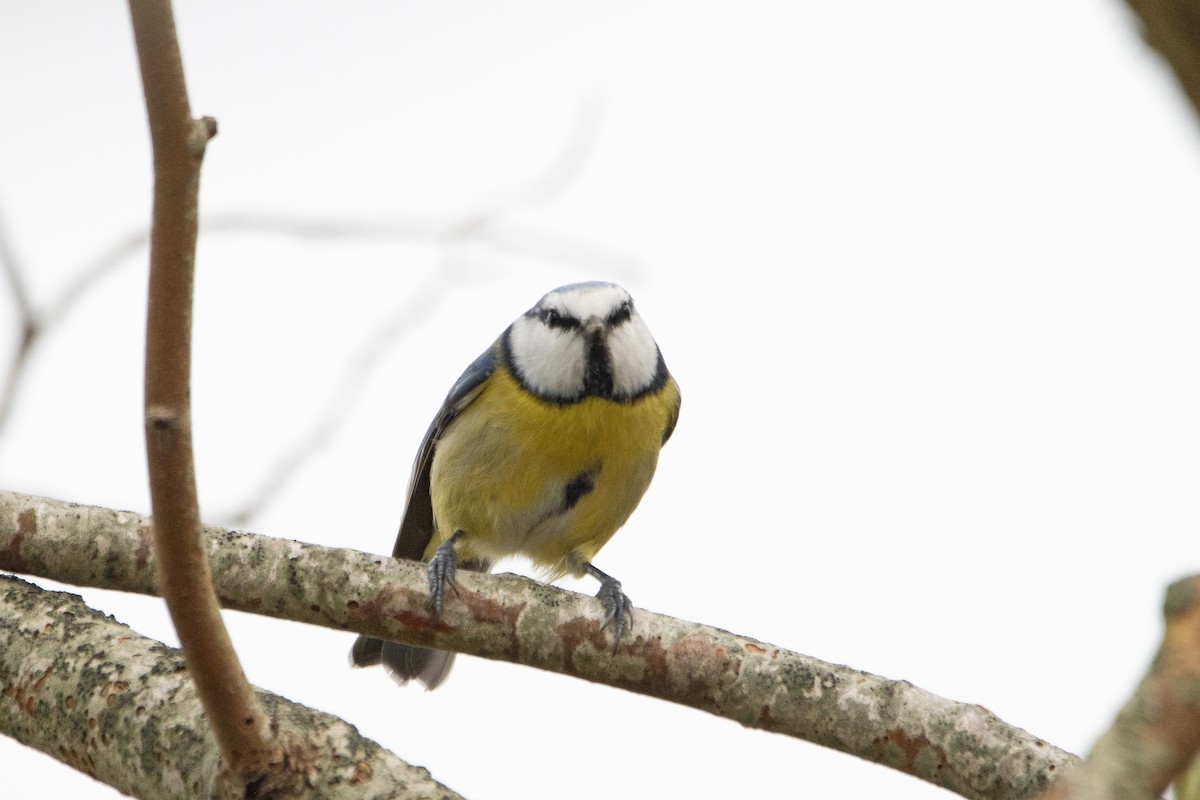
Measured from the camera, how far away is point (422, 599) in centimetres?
266

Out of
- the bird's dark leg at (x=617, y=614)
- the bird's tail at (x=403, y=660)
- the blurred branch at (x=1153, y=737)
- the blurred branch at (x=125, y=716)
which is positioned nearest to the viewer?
the blurred branch at (x=1153, y=737)

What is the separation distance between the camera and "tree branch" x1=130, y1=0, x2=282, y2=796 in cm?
135

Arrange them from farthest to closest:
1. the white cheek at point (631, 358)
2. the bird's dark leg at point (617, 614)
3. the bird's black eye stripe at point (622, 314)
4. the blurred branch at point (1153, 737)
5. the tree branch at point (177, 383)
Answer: the bird's black eye stripe at point (622, 314) → the white cheek at point (631, 358) → the bird's dark leg at point (617, 614) → the tree branch at point (177, 383) → the blurred branch at point (1153, 737)

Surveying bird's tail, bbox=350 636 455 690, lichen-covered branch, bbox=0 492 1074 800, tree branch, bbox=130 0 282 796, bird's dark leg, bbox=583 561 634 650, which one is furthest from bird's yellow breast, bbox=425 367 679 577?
tree branch, bbox=130 0 282 796

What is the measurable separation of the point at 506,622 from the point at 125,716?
0.77m

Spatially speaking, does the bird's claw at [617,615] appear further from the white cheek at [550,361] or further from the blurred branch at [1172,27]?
the blurred branch at [1172,27]

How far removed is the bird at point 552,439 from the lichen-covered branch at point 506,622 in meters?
Result: 0.74

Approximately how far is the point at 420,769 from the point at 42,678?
81 cm

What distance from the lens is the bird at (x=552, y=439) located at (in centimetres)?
365

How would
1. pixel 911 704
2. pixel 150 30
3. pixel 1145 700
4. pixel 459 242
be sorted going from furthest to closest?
1. pixel 459 242
2. pixel 911 704
3. pixel 150 30
4. pixel 1145 700

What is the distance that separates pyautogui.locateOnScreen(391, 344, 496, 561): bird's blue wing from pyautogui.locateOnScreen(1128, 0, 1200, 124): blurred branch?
325 cm

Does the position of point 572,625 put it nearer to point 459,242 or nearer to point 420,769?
point 420,769

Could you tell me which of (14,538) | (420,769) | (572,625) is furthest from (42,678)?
(572,625)

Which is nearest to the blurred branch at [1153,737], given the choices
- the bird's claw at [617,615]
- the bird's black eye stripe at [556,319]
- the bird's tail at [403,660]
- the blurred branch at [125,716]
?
the blurred branch at [125,716]
